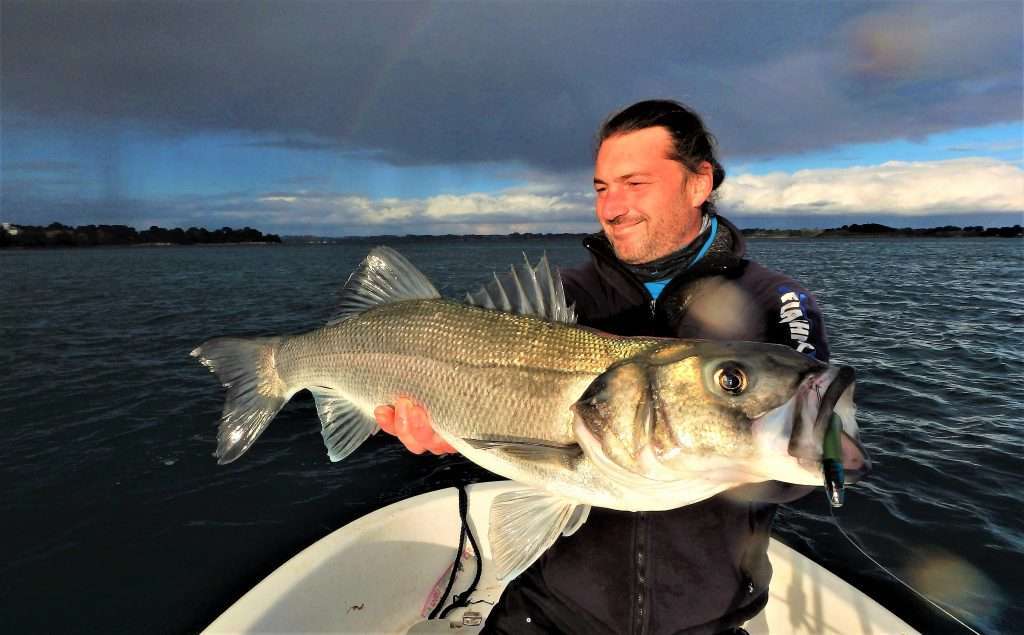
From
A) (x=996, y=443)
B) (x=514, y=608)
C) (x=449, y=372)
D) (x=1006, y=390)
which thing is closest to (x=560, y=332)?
(x=449, y=372)

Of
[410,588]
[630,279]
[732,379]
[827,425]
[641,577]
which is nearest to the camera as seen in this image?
[827,425]

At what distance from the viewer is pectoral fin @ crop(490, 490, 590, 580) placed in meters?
2.68

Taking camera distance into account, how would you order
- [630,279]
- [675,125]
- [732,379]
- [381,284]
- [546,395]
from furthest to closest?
[381,284]
[675,125]
[630,279]
[546,395]
[732,379]

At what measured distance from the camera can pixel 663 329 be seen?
333 centimetres

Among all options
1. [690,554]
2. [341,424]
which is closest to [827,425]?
[690,554]

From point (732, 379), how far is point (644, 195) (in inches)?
63.6

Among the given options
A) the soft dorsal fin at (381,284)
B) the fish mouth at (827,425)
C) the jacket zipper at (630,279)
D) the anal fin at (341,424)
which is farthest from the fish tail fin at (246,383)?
the fish mouth at (827,425)

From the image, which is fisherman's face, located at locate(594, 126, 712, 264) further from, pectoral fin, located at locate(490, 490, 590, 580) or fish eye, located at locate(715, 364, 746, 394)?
pectoral fin, located at locate(490, 490, 590, 580)

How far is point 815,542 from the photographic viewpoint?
715 centimetres

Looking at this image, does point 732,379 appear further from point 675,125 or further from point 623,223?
point 675,125

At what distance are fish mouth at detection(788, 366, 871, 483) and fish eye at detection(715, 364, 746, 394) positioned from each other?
0.75 ft

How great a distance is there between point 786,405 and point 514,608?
1835mm

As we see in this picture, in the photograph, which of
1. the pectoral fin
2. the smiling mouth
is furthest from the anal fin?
the smiling mouth

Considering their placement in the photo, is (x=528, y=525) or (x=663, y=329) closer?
(x=528, y=525)
